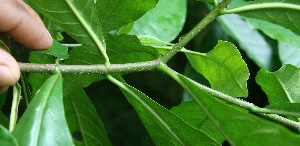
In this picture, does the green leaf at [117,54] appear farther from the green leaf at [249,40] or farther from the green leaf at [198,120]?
the green leaf at [249,40]

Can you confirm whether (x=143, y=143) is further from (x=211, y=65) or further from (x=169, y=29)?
(x=211, y=65)

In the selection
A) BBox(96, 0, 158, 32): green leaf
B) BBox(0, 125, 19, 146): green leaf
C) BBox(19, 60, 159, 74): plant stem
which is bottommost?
BBox(0, 125, 19, 146): green leaf

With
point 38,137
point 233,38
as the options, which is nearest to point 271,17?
point 38,137

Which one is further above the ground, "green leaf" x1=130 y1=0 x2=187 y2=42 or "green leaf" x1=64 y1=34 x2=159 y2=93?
"green leaf" x1=130 y1=0 x2=187 y2=42

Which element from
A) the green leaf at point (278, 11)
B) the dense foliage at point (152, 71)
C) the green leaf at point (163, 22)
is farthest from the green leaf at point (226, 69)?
the green leaf at point (163, 22)

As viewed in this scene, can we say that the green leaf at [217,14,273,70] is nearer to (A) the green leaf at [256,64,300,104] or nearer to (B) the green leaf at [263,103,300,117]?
(A) the green leaf at [256,64,300,104]

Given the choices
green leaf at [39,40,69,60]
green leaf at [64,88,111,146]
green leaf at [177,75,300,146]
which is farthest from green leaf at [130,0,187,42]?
green leaf at [177,75,300,146]

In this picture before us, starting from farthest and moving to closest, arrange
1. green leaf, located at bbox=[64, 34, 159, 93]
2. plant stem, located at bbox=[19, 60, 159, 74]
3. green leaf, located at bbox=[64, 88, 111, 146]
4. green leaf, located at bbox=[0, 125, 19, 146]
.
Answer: green leaf, located at bbox=[64, 88, 111, 146] < green leaf, located at bbox=[64, 34, 159, 93] < plant stem, located at bbox=[19, 60, 159, 74] < green leaf, located at bbox=[0, 125, 19, 146]
